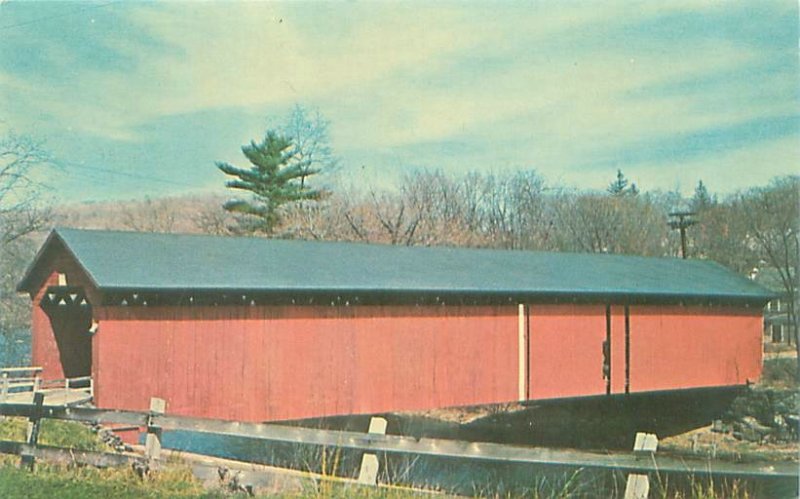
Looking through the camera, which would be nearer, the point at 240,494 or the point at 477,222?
the point at 240,494

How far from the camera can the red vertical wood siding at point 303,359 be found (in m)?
16.1

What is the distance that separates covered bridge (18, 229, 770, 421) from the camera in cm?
1633

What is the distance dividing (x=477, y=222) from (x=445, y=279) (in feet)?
123

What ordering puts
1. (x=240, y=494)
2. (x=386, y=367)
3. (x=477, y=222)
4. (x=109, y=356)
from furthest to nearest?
1. (x=477, y=222)
2. (x=386, y=367)
3. (x=109, y=356)
4. (x=240, y=494)

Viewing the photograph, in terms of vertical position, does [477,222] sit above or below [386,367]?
above

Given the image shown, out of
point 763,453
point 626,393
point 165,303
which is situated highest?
A: point 165,303

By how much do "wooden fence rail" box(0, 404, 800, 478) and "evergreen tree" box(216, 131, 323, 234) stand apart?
3867 centimetres

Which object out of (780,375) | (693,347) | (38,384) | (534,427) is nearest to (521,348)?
(693,347)

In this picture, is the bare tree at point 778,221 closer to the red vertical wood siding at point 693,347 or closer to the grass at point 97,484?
the red vertical wood siding at point 693,347

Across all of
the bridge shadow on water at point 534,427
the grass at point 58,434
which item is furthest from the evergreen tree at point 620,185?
the grass at point 58,434

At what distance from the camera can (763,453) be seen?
24375 millimetres

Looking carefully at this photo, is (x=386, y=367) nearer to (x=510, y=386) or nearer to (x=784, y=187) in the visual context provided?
(x=510, y=386)

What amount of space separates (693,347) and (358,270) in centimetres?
1058

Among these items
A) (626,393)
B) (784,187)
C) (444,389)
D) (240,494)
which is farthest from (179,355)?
(784,187)
